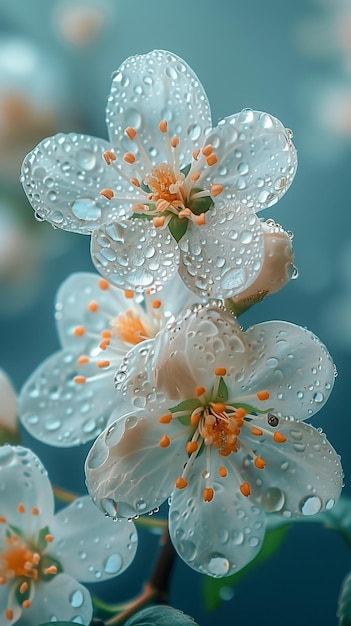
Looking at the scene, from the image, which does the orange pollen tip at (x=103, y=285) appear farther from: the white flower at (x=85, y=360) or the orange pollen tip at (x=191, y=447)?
the orange pollen tip at (x=191, y=447)

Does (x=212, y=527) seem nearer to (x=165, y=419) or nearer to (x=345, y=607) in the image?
(x=165, y=419)

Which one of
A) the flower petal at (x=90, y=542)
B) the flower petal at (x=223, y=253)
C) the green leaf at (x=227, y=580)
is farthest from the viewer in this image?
the green leaf at (x=227, y=580)

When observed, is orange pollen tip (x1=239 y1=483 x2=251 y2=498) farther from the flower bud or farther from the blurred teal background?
the blurred teal background

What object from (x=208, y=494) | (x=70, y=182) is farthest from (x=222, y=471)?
(x=70, y=182)

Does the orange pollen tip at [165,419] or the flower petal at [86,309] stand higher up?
the orange pollen tip at [165,419]

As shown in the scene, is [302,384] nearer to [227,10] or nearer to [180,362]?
[180,362]

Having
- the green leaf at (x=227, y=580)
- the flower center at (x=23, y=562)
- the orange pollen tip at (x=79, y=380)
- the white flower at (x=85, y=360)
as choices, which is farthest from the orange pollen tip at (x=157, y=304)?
the green leaf at (x=227, y=580)
